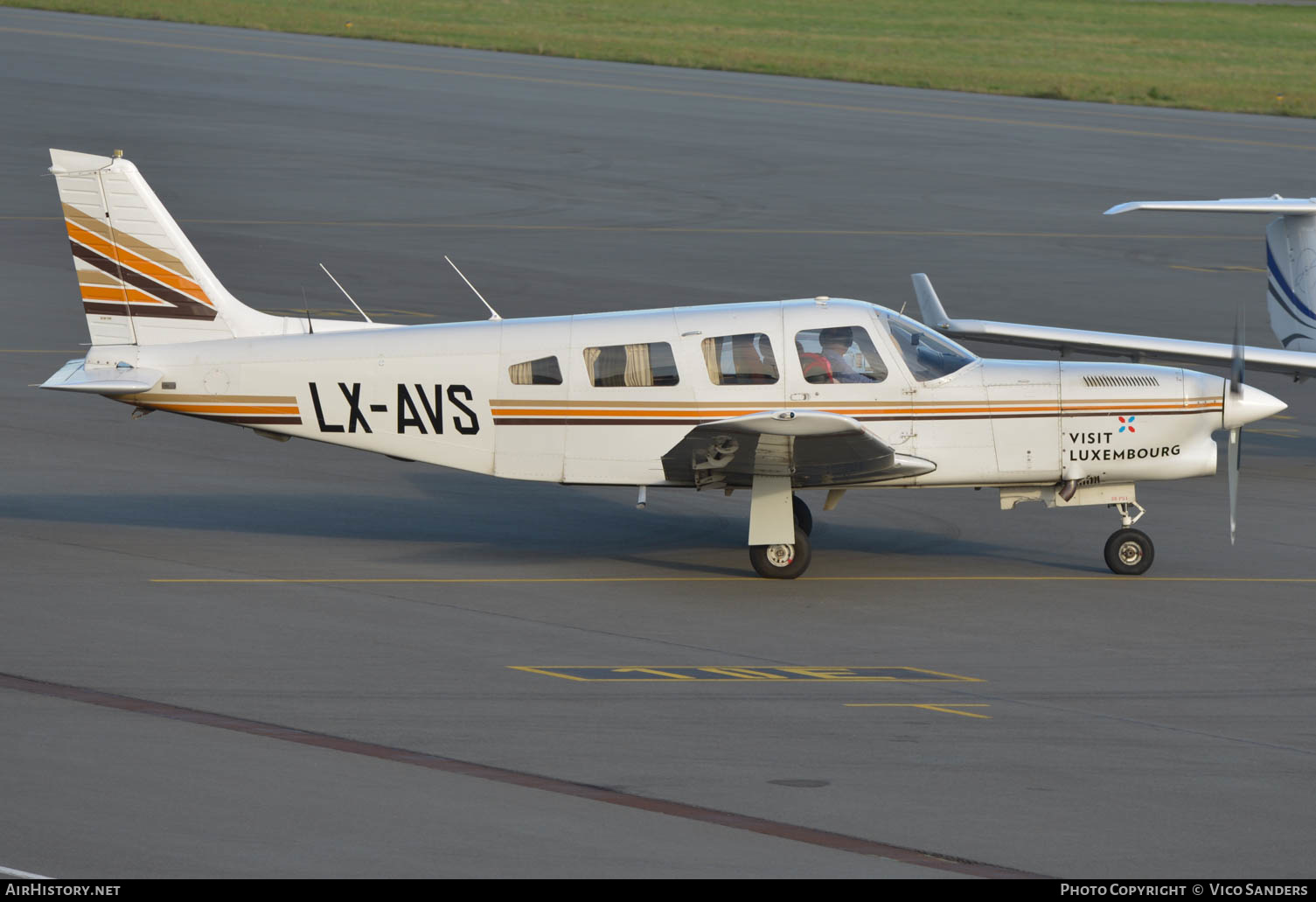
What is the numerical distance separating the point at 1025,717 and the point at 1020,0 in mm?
77931

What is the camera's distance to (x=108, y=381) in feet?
54.2

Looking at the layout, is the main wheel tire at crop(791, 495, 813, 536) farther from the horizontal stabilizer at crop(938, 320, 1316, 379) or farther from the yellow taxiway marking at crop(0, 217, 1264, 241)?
the yellow taxiway marking at crop(0, 217, 1264, 241)

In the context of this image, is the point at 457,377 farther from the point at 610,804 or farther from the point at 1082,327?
the point at 1082,327

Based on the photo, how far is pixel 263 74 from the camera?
184 ft

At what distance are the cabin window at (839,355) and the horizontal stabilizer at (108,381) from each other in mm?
5776

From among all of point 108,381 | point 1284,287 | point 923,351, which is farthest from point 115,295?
point 1284,287

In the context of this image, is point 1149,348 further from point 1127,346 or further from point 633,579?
point 633,579

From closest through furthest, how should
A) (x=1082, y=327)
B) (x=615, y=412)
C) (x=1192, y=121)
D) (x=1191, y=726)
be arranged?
(x=1191, y=726), (x=615, y=412), (x=1082, y=327), (x=1192, y=121)

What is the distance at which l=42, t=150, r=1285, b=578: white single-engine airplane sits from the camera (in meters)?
16.3

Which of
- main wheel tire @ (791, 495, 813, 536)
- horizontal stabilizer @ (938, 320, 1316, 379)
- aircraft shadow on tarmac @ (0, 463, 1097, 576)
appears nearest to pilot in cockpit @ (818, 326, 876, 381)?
main wheel tire @ (791, 495, 813, 536)

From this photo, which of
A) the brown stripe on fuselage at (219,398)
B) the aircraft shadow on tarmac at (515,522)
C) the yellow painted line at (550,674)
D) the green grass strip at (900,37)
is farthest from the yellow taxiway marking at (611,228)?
the yellow painted line at (550,674)

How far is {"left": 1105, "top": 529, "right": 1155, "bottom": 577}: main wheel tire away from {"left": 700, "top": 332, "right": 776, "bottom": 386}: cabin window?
3521 mm

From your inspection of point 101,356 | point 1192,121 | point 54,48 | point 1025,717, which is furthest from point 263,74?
point 1025,717

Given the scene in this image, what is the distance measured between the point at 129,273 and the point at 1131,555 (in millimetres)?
9407
